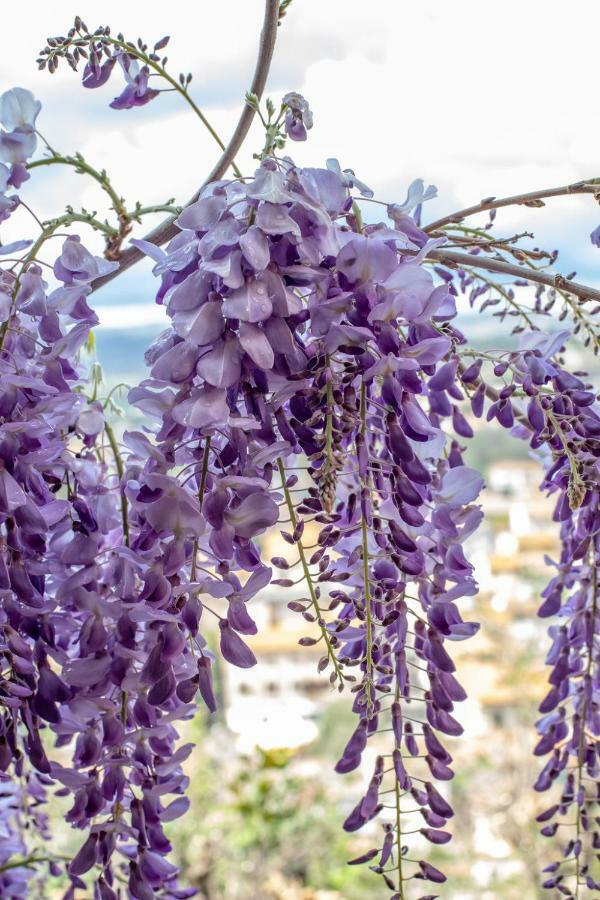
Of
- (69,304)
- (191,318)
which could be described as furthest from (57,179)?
(191,318)

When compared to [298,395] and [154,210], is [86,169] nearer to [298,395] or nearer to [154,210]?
[154,210]

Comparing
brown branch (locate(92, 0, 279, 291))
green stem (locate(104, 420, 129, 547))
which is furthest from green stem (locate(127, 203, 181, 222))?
green stem (locate(104, 420, 129, 547))

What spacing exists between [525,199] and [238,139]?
0.18m

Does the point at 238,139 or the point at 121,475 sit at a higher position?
the point at 238,139

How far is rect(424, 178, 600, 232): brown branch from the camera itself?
552mm

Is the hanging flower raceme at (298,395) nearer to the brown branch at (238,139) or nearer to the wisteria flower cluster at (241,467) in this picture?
the wisteria flower cluster at (241,467)

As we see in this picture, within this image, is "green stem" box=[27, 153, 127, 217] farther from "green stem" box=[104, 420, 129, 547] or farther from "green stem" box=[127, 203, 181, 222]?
"green stem" box=[104, 420, 129, 547]

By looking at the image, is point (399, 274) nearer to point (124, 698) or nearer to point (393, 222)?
point (393, 222)

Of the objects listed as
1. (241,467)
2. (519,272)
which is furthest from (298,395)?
(519,272)

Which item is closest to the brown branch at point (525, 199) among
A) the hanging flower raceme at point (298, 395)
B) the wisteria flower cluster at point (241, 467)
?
the wisteria flower cluster at point (241, 467)

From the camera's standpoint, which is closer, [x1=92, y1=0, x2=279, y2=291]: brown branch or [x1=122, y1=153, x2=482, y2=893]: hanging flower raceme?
[x1=122, y1=153, x2=482, y2=893]: hanging flower raceme

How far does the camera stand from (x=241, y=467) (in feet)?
1.51

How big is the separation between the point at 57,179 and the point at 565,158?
3.14ft

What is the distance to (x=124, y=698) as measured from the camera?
0.53m
